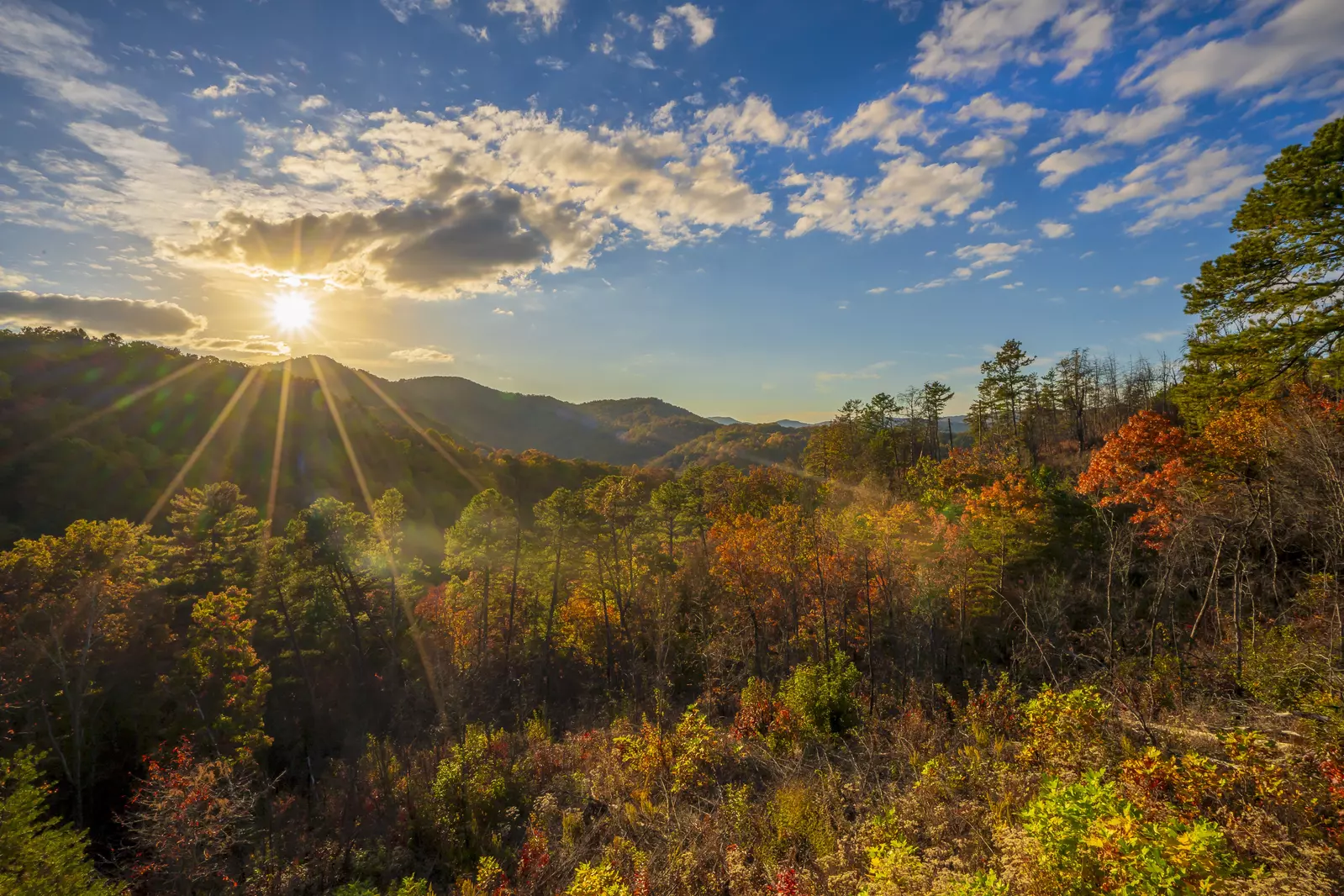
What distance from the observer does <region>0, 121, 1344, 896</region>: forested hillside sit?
729 centimetres

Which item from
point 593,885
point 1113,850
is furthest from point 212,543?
point 1113,850

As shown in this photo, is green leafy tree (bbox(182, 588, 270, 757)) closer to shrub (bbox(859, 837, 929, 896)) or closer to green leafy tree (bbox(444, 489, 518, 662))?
green leafy tree (bbox(444, 489, 518, 662))

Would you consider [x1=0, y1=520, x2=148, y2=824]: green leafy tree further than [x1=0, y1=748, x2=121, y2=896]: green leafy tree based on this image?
Yes

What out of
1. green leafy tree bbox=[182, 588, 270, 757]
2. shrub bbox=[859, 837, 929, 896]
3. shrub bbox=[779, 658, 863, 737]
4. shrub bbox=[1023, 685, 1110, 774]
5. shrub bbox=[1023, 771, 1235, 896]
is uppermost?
shrub bbox=[1023, 771, 1235, 896]

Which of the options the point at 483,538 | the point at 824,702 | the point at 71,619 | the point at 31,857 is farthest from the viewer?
the point at 483,538

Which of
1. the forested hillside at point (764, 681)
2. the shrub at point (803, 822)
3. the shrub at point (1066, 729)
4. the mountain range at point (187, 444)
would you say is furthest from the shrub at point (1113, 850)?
the mountain range at point (187, 444)

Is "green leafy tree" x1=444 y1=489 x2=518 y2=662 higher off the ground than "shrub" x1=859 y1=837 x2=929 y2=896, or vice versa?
"shrub" x1=859 y1=837 x2=929 y2=896

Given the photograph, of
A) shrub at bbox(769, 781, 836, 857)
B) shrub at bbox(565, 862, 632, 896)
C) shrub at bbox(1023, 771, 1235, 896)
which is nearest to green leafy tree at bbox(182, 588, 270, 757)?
shrub at bbox(565, 862, 632, 896)

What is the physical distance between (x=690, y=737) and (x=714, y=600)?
60.9 ft

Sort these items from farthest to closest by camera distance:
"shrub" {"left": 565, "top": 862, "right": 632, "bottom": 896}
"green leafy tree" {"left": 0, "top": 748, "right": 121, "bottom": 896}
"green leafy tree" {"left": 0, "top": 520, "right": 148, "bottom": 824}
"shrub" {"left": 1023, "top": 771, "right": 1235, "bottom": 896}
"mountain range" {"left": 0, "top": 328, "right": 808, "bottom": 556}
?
"mountain range" {"left": 0, "top": 328, "right": 808, "bottom": 556} < "green leafy tree" {"left": 0, "top": 520, "right": 148, "bottom": 824} < "green leafy tree" {"left": 0, "top": 748, "right": 121, "bottom": 896} < "shrub" {"left": 565, "top": 862, "right": 632, "bottom": 896} < "shrub" {"left": 1023, "top": 771, "right": 1235, "bottom": 896}

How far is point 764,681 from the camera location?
2159cm

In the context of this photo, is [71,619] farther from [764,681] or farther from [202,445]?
[202,445]

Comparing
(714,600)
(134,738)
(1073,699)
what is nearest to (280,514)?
(134,738)

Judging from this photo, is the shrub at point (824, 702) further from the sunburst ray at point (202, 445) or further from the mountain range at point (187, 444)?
the sunburst ray at point (202, 445)
